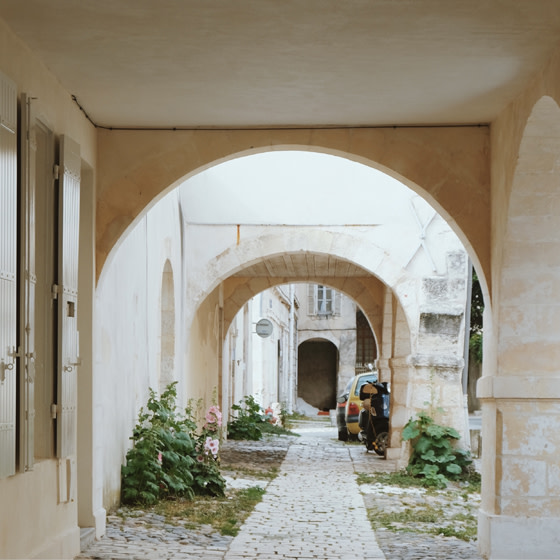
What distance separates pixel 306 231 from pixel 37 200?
771cm

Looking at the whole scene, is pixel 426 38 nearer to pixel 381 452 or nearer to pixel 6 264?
pixel 6 264

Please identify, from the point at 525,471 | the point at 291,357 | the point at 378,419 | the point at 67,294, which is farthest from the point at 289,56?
the point at 291,357

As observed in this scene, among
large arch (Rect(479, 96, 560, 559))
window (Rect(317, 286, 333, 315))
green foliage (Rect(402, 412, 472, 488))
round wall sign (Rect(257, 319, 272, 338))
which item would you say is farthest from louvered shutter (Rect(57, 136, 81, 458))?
window (Rect(317, 286, 333, 315))

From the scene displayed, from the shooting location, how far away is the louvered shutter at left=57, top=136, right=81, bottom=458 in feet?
20.7

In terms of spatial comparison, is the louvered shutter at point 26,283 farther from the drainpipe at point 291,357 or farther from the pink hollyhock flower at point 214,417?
the drainpipe at point 291,357

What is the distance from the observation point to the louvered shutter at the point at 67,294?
20.7 ft

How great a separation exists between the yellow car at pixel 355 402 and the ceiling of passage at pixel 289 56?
13.0 meters

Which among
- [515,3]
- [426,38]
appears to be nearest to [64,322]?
[426,38]

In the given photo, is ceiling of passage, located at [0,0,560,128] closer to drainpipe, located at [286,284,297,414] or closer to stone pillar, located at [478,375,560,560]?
stone pillar, located at [478,375,560,560]

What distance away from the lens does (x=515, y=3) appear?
491cm

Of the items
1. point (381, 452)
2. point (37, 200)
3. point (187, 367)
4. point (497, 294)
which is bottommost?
point (381, 452)

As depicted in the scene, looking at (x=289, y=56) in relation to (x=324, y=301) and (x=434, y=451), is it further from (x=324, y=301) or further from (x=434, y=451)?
(x=324, y=301)

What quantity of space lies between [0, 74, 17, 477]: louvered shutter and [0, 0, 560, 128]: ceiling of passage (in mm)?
513

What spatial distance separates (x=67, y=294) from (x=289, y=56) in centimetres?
203
